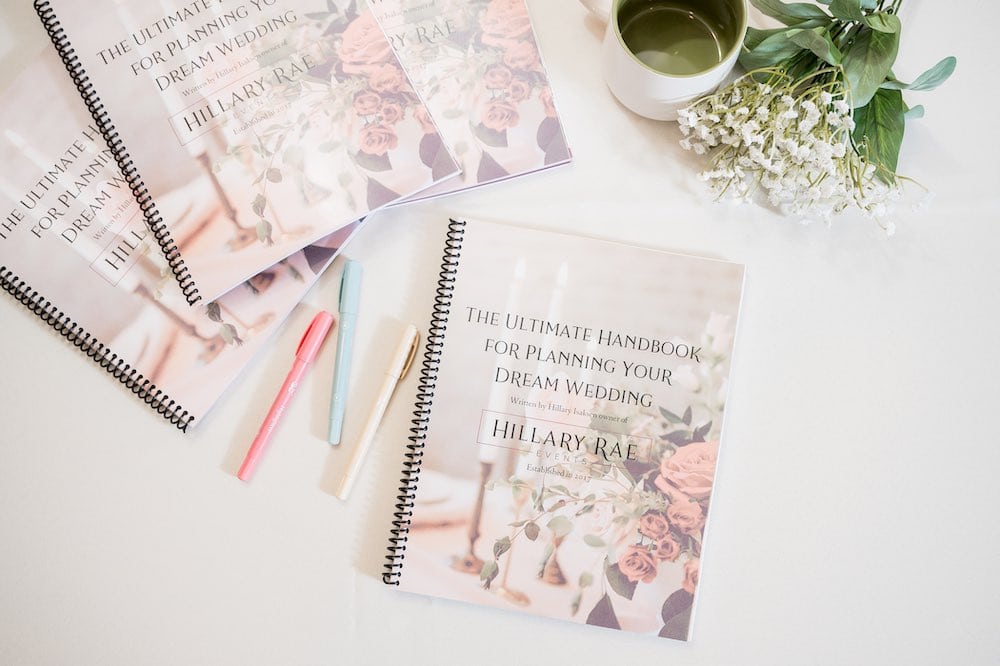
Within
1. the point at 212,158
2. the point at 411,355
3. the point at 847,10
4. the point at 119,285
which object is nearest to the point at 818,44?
the point at 847,10

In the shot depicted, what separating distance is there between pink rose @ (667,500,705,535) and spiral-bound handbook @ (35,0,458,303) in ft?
1.31

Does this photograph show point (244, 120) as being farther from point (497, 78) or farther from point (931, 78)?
point (931, 78)

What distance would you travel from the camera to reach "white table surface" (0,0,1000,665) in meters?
0.70

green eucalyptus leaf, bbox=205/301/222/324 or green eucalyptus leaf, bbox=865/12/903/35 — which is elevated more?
green eucalyptus leaf, bbox=865/12/903/35

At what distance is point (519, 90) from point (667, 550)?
1.60 feet

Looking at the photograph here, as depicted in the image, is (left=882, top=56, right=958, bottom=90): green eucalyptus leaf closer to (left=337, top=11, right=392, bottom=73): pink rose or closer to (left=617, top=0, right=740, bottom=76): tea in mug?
(left=617, top=0, right=740, bottom=76): tea in mug

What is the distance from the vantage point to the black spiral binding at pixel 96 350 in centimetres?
72

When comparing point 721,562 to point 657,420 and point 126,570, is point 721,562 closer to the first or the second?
point 657,420

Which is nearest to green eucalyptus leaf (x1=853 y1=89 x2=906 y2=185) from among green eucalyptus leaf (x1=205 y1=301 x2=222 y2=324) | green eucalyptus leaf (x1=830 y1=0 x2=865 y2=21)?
green eucalyptus leaf (x1=830 y1=0 x2=865 y2=21)

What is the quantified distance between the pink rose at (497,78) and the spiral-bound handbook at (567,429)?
148mm

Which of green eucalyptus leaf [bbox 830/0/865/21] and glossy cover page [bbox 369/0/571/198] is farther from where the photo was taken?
glossy cover page [bbox 369/0/571/198]

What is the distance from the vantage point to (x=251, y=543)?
72 centimetres

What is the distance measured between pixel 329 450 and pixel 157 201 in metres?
0.30

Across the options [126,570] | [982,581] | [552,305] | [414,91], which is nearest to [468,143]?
[414,91]
